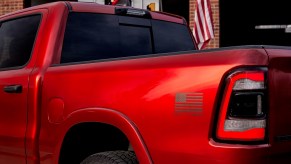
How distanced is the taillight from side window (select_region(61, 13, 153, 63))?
5.35ft

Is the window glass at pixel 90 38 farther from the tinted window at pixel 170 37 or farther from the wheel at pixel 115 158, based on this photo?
the wheel at pixel 115 158

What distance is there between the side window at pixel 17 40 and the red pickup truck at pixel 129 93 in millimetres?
10

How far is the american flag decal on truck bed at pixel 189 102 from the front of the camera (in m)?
2.46

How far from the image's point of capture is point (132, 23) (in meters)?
4.11

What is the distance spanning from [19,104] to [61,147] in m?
0.54

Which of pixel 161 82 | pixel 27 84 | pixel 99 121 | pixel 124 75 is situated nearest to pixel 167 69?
pixel 161 82

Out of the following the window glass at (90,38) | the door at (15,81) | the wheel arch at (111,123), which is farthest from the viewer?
the window glass at (90,38)

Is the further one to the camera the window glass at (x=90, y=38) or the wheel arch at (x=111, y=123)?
the window glass at (x=90, y=38)

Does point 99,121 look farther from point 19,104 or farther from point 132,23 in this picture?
point 132,23

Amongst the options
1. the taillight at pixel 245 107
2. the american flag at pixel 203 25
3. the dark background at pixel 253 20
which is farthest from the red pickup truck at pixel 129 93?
the dark background at pixel 253 20

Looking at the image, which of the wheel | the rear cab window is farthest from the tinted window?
the wheel

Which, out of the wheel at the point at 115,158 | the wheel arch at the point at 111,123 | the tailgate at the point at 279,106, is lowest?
the wheel at the point at 115,158

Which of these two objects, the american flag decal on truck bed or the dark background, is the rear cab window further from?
the dark background

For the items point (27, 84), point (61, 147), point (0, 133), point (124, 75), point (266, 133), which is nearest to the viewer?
point (266, 133)
